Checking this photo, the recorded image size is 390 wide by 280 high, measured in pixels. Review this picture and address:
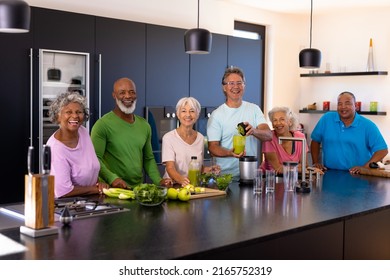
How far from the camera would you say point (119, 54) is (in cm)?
559

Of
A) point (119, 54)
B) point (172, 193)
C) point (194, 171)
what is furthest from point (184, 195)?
point (119, 54)

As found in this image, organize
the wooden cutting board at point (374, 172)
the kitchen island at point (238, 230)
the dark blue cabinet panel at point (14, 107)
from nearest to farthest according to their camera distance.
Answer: the kitchen island at point (238, 230), the wooden cutting board at point (374, 172), the dark blue cabinet panel at point (14, 107)

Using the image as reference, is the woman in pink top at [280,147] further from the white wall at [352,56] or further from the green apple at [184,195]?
the white wall at [352,56]

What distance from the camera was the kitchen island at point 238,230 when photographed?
6.98 feet

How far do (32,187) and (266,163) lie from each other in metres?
2.31

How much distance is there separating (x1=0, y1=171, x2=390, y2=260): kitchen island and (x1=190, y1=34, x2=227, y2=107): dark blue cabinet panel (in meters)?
2.82

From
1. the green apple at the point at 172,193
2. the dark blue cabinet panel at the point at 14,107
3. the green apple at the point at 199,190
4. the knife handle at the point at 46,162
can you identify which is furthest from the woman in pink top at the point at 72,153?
the dark blue cabinet panel at the point at 14,107

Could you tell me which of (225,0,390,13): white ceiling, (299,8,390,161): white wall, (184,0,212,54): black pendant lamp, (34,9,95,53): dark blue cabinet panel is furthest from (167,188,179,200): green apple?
(299,8,390,161): white wall

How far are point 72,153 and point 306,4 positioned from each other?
195 inches

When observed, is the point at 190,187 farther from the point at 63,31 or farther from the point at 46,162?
the point at 63,31

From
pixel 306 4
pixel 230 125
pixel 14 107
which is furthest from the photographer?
pixel 306 4

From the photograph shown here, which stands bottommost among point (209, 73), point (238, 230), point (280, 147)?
point (238, 230)

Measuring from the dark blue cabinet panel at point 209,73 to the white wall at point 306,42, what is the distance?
536 millimetres

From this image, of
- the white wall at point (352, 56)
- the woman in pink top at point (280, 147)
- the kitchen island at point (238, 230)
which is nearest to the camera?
the kitchen island at point (238, 230)
